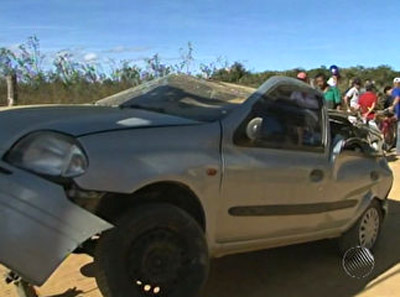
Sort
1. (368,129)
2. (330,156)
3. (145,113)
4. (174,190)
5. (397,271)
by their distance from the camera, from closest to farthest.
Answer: (174,190), (145,113), (330,156), (397,271), (368,129)

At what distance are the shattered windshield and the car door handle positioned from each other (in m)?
0.85

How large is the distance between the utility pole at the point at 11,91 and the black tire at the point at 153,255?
9.57 meters

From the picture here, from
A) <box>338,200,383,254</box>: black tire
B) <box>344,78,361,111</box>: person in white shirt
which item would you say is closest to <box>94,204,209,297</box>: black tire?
<box>338,200,383,254</box>: black tire

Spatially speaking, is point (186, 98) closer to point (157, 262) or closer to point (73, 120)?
point (73, 120)

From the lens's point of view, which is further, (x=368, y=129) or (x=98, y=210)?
(x=368, y=129)

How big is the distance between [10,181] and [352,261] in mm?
3752

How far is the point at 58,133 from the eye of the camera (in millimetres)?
3928

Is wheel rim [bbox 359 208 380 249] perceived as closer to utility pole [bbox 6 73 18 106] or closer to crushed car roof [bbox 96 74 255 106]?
crushed car roof [bbox 96 74 255 106]

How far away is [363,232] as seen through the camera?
6.38 m

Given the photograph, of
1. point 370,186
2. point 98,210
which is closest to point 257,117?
point 98,210

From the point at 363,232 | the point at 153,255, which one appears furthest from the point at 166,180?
the point at 363,232

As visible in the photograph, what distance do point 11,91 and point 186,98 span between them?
865 cm

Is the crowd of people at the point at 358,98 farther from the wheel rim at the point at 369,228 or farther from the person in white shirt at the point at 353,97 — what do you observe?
the wheel rim at the point at 369,228

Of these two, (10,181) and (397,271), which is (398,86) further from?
(10,181)
